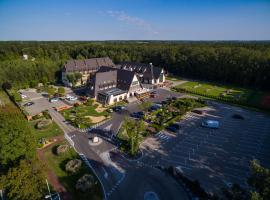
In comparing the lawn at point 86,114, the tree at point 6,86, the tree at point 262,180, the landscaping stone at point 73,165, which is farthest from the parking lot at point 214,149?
the tree at point 6,86

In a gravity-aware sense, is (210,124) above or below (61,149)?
above

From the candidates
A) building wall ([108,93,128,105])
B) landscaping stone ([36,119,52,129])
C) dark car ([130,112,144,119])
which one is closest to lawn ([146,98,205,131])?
dark car ([130,112,144,119])

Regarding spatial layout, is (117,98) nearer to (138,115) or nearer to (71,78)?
(138,115)

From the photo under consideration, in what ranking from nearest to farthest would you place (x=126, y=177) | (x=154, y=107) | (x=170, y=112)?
(x=126, y=177) < (x=170, y=112) < (x=154, y=107)

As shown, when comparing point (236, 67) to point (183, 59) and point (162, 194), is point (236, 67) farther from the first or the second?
point (162, 194)

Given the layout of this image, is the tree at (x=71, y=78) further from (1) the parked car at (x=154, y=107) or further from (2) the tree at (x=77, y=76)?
Answer: (1) the parked car at (x=154, y=107)

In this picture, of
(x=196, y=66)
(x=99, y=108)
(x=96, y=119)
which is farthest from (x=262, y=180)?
(x=196, y=66)

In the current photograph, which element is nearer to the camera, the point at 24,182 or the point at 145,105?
the point at 24,182
